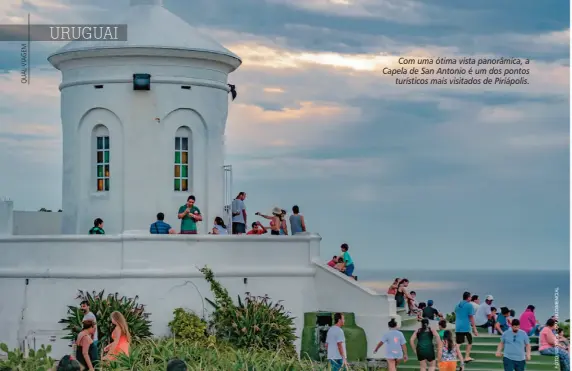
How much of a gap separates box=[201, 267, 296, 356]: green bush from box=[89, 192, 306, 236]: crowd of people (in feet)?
5.31

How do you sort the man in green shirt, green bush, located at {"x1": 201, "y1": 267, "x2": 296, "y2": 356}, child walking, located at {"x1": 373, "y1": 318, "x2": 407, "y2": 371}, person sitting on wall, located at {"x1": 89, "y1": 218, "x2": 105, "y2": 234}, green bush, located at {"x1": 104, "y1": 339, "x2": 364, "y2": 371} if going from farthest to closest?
person sitting on wall, located at {"x1": 89, "y1": 218, "x2": 105, "y2": 234}, the man in green shirt, green bush, located at {"x1": 201, "y1": 267, "x2": 296, "y2": 356}, child walking, located at {"x1": 373, "y1": 318, "x2": 407, "y2": 371}, green bush, located at {"x1": 104, "y1": 339, "x2": 364, "y2": 371}

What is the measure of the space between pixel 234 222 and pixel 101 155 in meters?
3.76

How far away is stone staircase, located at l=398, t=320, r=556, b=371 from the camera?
30000 mm

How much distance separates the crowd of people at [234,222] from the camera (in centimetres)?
3241

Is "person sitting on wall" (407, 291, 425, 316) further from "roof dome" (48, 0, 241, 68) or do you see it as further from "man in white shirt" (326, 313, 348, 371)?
"roof dome" (48, 0, 241, 68)

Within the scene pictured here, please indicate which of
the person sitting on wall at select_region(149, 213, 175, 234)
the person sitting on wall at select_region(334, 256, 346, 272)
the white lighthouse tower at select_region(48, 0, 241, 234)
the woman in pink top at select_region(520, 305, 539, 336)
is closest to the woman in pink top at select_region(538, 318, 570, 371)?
the woman in pink top at select_region(520, 305, 539, 336)

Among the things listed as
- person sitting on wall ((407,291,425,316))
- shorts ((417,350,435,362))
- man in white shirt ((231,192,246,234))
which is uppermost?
man in white shirt ((231,192,246,234))

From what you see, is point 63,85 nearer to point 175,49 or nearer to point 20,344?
point 175,49

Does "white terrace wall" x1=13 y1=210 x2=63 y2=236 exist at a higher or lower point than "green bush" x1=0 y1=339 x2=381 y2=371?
higher

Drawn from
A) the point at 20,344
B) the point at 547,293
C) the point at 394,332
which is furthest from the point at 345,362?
the point at 547,293

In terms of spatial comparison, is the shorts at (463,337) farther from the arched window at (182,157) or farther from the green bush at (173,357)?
the arched window at (182,157)

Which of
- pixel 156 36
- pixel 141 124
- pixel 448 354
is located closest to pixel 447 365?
pixel 448 354

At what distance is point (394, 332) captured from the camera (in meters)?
28.8

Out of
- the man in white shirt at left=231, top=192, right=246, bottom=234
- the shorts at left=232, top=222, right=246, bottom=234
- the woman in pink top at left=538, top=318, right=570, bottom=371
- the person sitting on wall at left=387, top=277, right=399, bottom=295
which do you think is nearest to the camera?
the woman in pink top at left=538, top=318, right=570, bottom=371
